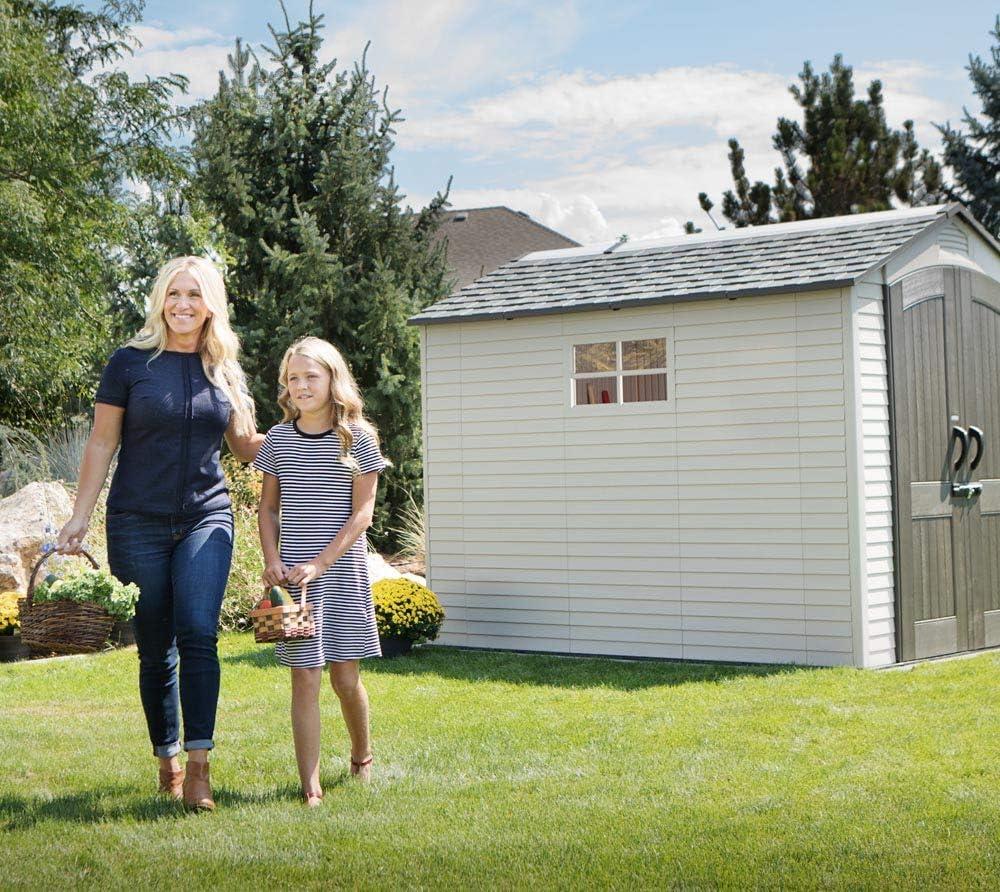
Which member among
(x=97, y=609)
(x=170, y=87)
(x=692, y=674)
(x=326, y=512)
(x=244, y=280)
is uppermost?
(x=170, y=87)

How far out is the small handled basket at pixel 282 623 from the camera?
4.74 meters

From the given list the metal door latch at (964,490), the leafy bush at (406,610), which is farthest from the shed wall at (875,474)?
the leafy bush at (406,610)

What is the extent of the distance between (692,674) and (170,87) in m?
14.3

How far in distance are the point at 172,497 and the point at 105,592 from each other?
0.41 meters

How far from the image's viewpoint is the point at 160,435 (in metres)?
4.84

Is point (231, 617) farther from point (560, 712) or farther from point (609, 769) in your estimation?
point (609, 769)

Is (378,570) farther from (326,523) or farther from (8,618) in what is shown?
(326,523)

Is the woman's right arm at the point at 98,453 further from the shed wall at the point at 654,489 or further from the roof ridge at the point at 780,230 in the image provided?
the roof ridge at the point at 780,230

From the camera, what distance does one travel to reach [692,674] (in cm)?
856

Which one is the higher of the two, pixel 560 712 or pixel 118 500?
pixel 118 500

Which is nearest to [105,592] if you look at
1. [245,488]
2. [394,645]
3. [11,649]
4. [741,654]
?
[394,645]

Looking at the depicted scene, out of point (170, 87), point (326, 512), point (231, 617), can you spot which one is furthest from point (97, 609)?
point (170, 87)

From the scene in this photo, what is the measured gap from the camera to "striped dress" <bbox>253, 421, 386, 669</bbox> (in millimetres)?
5047

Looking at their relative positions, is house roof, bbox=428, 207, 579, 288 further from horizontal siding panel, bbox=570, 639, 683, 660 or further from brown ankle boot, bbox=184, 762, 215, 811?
brown ankle boot, bbox=184, 762, 215, 811
